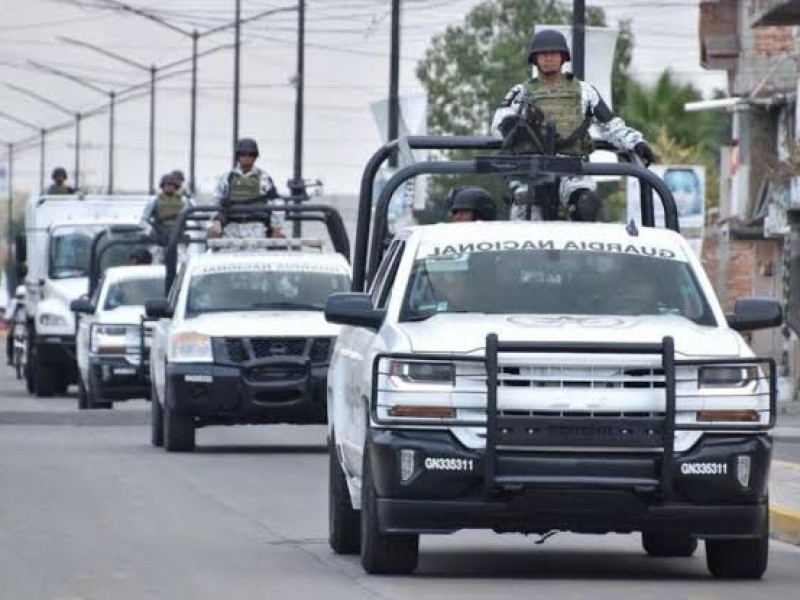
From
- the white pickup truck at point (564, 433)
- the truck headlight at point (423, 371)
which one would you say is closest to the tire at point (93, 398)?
the white pickup truck at point (564, 433)

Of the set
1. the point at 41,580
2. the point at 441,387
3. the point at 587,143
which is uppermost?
the point at 587,143

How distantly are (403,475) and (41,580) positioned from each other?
5.85 feet

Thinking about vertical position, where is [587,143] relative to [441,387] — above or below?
above

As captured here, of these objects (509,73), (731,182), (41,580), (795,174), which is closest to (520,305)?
(41,580)

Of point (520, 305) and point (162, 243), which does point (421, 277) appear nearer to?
point (520, 305)

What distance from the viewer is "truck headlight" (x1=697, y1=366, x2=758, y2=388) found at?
532 inches

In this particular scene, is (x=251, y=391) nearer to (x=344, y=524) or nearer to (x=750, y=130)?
(x=344, y=524)

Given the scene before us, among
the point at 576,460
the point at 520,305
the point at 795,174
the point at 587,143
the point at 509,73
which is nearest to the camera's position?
the point at 576,460

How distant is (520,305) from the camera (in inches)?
562

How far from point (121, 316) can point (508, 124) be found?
65.6ft

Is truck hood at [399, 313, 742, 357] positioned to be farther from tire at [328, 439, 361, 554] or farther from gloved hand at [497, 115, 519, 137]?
gloved hand at [497, 115, 519, 137]

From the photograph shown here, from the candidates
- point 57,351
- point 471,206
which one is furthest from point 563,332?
point 57,351

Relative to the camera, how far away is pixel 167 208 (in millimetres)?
38656

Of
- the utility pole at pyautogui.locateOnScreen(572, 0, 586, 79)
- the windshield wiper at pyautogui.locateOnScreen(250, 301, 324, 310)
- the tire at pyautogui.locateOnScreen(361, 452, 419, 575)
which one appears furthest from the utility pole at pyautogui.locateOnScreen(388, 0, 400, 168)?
the tire at pyautogui.locateOnScreen(361, 452, 419, 575)
